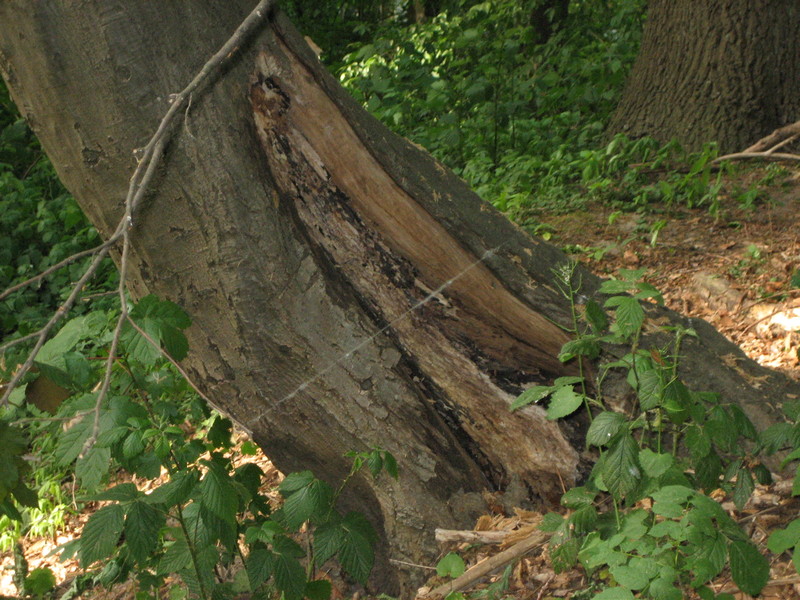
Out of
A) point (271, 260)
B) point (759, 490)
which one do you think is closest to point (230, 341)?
point (271, 260)

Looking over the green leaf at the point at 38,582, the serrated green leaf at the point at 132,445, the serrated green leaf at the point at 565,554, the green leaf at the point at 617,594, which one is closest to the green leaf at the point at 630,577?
the green leaf at the point at 617,594

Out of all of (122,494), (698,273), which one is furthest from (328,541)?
(698,273)

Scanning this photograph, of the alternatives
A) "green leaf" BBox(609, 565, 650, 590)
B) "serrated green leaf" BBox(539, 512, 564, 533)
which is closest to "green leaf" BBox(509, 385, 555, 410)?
"serrated green leaf" BBox(539, 512, 564, 533)

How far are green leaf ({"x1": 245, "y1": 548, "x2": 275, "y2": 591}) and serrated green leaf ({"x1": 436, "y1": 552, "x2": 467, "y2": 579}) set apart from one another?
1.73 ft

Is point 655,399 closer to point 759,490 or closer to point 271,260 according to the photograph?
point 759,490

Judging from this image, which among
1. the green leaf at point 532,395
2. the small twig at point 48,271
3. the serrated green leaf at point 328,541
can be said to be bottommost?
the green leaf at point 532,395

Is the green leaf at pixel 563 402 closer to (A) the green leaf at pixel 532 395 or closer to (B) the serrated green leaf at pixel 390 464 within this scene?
(A) the green leaf at pixel 532 395

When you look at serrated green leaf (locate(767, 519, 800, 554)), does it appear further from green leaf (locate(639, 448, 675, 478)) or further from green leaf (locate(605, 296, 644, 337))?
green leaf (locate(605, 296, 644, 337))

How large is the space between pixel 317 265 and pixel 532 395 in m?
0.73

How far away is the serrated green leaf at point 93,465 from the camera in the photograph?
185 cm

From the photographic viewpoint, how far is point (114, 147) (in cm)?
203

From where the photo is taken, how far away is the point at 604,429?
1953 mm

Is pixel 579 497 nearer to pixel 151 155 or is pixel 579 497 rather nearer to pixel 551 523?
pixel 551 523

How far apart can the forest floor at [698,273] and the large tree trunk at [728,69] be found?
582 millimetres
